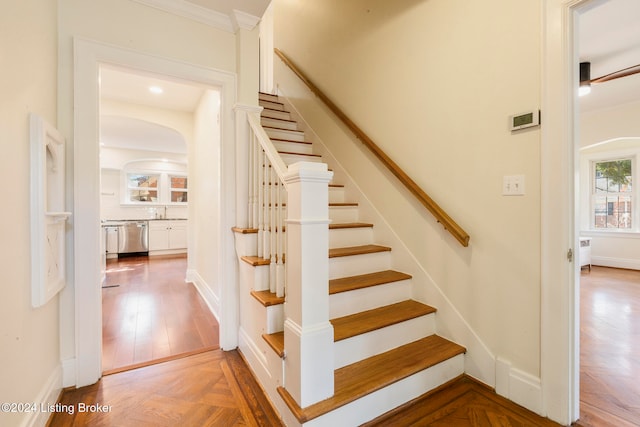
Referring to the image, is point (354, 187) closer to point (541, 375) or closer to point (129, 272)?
point (541, 375)

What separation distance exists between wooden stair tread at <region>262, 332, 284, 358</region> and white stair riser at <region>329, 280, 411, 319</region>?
0.37 meters

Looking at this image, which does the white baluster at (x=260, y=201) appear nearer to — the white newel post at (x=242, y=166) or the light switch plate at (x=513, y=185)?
the white newel post at (x=242, y=166)

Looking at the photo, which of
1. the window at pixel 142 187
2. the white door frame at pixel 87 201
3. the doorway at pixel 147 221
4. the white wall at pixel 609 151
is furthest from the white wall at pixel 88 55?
the window at pixel 142 187

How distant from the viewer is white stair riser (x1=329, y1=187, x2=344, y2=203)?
285cm

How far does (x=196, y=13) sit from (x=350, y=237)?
2.06 m

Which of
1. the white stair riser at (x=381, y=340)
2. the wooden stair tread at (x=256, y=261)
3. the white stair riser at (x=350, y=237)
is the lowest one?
the white stair riser at (x=381, y=340)

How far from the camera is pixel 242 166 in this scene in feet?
7.22

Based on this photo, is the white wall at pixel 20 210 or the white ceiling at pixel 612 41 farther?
the white ceiling at pixel 612 41

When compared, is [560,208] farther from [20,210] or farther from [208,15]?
[208,15]

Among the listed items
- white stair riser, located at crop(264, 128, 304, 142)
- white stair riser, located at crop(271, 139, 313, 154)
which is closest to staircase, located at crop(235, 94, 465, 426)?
white stair riser, located at crop(271, 139, 313, 154)

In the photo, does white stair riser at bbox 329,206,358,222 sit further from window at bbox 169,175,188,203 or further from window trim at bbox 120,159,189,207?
window at bbox 169,175,188,203

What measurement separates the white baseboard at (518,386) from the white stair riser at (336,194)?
1.80 meters

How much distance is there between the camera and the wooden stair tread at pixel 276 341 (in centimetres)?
141

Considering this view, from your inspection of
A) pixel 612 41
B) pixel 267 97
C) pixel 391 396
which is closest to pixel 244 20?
pixel 267 97
